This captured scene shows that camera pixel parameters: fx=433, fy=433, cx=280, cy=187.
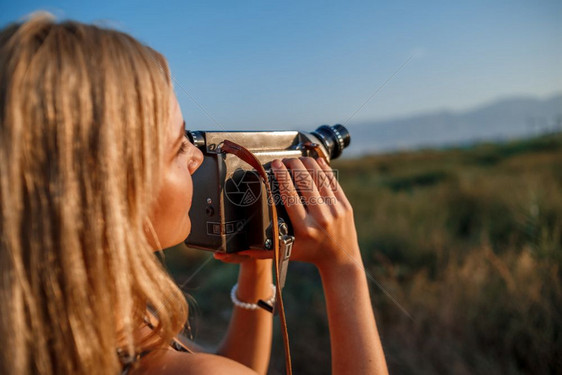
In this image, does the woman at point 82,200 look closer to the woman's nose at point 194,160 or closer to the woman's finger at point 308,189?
the woman's nose at point 194,160

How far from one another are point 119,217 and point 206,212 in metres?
0.58

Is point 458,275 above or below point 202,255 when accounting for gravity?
above

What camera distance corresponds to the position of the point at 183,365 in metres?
0.89

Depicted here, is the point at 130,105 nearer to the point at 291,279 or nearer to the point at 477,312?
the point at 477,312

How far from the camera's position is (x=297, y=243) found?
1.28 meters

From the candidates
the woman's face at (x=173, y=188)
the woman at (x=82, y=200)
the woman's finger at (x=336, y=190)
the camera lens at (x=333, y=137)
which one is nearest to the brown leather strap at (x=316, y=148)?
the camera lens at (x=333, y=137)

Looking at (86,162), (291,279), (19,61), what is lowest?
(291,279)

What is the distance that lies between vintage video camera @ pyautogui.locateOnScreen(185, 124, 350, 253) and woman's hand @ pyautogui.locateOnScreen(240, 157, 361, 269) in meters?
0.06

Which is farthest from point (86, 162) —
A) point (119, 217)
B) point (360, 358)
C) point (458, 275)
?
point (458, 275)

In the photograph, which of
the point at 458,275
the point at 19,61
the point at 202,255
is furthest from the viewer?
→ the point at 202,255

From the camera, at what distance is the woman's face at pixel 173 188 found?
1005mm

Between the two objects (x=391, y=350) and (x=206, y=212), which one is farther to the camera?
(x=391, y=350)

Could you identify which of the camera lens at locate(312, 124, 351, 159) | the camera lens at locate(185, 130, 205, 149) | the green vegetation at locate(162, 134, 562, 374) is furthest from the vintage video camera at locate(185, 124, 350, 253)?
the green vegetation at locate(162, 134, 562, 374)

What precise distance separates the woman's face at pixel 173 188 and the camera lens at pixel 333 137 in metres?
0.67
